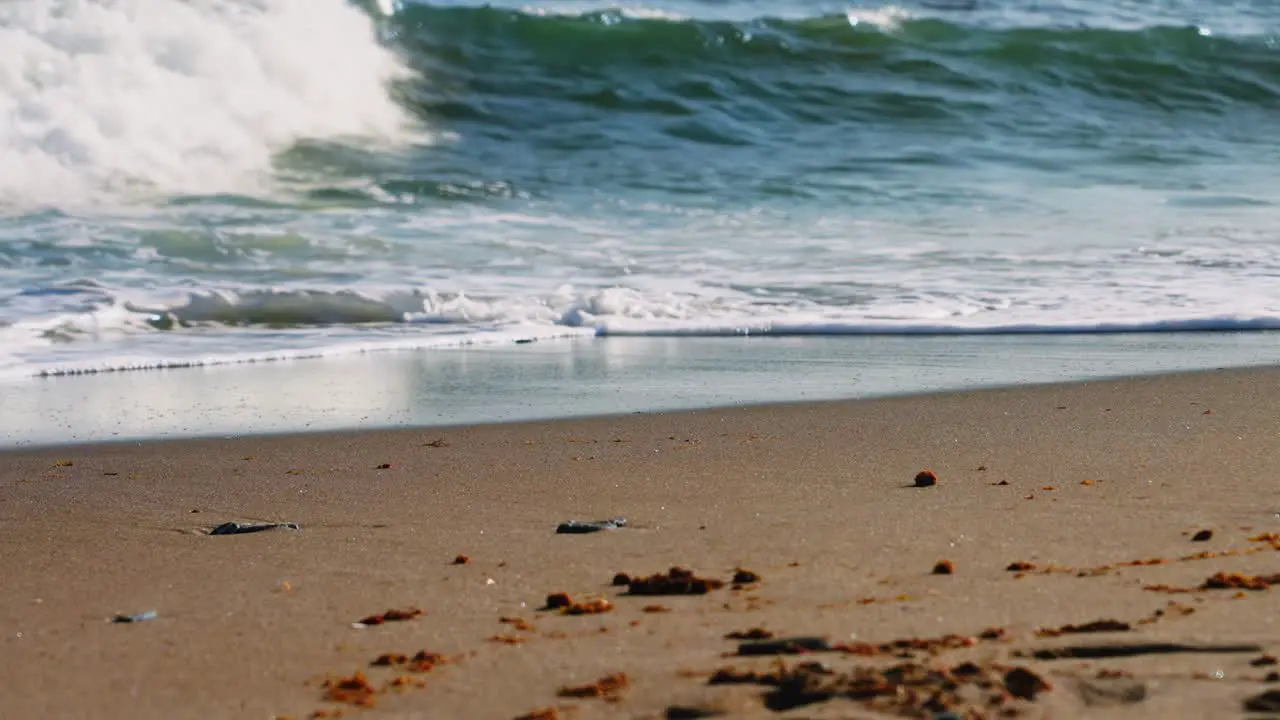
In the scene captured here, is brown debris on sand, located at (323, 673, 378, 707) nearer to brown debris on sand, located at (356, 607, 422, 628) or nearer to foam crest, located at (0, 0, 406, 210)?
brown debris on sand, located at (356, 607, 422, 628)

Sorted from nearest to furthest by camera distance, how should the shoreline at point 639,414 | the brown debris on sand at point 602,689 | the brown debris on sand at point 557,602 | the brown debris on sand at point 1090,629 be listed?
1. the brown debris on sand at point 602,689
2. the brown debris on sand at point 1090,629
3. the brown debris on sand at point 557,602
4. the shoreline at point 639,414

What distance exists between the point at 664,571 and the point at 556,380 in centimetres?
306

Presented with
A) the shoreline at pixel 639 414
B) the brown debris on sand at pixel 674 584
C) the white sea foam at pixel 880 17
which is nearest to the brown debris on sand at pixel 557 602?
the brown debris on sand at pixel 674 584

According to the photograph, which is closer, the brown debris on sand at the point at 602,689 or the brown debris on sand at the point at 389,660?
the brown debris on sand at the point at 602,689

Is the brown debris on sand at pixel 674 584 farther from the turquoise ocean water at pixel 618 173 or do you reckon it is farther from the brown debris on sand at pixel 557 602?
the turquoise ocean water at pixel 618 173

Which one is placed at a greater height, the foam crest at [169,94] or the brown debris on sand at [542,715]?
the foam crest at [169,94]

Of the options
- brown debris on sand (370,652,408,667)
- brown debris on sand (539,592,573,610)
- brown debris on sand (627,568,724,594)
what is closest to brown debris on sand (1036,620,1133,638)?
brown debris on sand (627,568,724,594)

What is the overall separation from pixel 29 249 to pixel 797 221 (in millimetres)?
4818

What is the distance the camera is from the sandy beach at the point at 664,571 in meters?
1.74

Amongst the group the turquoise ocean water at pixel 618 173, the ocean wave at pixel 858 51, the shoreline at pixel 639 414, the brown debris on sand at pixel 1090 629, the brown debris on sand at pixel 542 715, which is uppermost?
the ocean wave at pixel 858 51

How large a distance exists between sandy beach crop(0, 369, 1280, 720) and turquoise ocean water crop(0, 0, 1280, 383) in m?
2.83

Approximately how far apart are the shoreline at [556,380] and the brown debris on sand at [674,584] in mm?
2213

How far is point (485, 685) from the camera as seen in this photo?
179 centimetres

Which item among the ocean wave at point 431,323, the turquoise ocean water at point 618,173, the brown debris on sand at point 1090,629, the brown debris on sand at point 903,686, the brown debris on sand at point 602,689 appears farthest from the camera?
the turquoise ocean water at point 618,173
